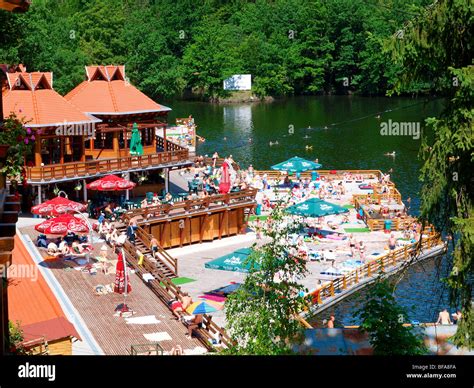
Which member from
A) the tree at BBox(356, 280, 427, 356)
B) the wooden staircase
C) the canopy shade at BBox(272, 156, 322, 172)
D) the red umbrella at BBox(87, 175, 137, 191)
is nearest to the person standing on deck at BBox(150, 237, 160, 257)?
the wooden staircase

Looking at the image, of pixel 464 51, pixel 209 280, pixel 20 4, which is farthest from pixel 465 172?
pixel 209 280

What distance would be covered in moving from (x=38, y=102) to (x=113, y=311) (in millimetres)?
Result: 17845

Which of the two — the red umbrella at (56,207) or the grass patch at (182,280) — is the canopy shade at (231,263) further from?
the red umbrella at (56,207)

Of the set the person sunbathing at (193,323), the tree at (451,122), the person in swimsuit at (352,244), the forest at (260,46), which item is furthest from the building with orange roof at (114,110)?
the forest at (260,46)

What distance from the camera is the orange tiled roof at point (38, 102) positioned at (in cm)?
4416

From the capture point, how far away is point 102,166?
149 feet

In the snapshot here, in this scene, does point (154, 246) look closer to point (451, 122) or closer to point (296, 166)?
point (296, 166)

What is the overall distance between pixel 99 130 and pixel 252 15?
78319 millimetres

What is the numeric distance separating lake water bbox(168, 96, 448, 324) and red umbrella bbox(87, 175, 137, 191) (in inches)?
524

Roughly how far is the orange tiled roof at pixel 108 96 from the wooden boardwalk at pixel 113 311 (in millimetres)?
15355

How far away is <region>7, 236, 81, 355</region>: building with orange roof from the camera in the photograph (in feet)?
75.6

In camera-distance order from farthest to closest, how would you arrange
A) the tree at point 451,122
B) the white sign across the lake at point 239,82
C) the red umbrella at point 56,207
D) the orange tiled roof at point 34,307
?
the white sign across the lake at point 239,82 → the red umbrella at point 56,207 → the orange tiled roof at point 34,307 → the tree at point 451,122

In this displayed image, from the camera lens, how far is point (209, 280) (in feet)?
127

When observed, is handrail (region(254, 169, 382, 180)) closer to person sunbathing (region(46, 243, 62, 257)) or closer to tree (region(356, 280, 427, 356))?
person sunbathing (region(46, 243, 62, 257))
